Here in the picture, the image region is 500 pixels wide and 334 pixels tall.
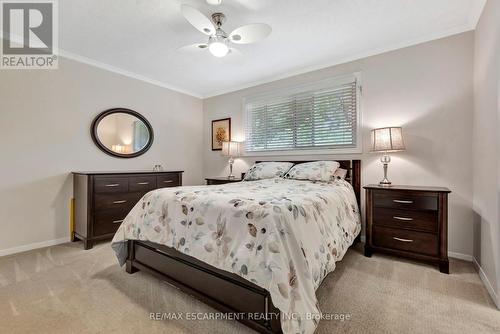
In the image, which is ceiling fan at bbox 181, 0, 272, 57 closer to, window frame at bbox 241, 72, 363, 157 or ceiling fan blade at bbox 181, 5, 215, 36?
ceiling fan blade at bbox 181, 5, 215, 36

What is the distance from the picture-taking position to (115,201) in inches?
116

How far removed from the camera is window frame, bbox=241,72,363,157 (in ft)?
9.93

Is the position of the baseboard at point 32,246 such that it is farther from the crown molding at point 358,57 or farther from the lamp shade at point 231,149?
the crown molding at point 358,57

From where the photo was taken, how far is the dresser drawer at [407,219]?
7.19 feet

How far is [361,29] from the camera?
8.20ft

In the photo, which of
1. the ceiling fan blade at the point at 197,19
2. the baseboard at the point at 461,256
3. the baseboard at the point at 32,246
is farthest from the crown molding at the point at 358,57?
the baseboard at the point at 32,246

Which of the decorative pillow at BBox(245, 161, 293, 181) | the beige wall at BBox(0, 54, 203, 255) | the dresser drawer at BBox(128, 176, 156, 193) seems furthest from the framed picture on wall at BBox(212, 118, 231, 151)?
the dresser drawer at BBox(128, 176, 156, 193)

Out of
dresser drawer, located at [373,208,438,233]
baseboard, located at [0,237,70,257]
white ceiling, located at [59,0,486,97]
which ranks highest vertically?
white ceiling, located at [59,0,486,97]

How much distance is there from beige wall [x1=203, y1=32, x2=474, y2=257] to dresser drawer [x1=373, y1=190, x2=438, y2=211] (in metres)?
0.50

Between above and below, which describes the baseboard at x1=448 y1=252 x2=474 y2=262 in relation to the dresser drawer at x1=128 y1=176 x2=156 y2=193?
below

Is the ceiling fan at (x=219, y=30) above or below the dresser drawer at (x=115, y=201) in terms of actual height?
→ above

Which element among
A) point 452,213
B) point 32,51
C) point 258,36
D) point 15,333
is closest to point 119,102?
point 32,51

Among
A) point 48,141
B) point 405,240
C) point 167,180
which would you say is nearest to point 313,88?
point 405,240

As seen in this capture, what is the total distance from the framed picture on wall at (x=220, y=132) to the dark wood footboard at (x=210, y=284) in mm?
2748
